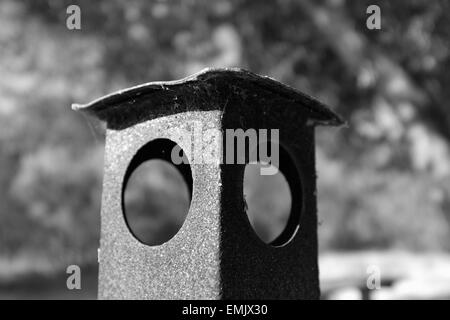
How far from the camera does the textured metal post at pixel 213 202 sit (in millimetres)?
1501

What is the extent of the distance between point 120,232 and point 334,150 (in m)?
5.10

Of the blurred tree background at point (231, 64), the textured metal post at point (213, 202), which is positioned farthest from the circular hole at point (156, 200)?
the textured metal post at point (213, 202)

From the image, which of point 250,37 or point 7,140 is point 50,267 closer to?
point 7,140

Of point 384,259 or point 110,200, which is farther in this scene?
point 384,259

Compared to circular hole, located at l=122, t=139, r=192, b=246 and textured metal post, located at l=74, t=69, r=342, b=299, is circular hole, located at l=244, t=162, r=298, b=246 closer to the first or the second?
circular hole, located at l=122, t=139, r=192, b=246

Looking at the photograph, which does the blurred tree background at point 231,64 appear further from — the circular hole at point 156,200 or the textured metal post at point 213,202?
the textured metal post at point 213,202

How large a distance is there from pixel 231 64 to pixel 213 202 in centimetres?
384

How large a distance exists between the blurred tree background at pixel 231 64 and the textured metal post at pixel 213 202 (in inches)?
137

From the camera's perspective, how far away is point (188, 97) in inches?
62.4

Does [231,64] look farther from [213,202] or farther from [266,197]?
[213,202]

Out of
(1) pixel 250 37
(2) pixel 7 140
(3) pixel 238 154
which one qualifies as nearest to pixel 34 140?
(2) pixel 7 140

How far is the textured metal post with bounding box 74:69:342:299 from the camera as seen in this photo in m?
1.50

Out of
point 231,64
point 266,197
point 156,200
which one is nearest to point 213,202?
point 231,64

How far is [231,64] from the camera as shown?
521 cm
